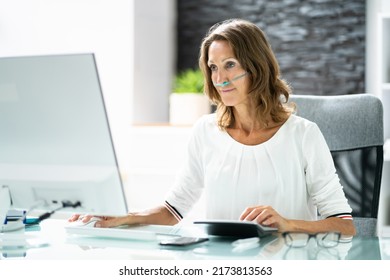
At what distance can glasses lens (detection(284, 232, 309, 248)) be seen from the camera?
121cm

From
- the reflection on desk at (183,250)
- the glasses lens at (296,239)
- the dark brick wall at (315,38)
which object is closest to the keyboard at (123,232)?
the reflection on desk at (183,250)

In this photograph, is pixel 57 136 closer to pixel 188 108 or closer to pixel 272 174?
pixel 272 174

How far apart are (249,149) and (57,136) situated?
0.65 metres

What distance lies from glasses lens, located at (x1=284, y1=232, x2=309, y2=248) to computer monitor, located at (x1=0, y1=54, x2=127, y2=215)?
0.34m

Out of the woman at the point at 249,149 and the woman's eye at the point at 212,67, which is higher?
the woman's eye at the point at 212,67

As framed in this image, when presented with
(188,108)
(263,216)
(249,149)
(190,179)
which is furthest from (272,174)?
(188,108)

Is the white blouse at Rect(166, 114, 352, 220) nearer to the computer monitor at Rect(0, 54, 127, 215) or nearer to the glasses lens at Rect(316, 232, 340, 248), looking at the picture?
→ the glasses lens at Rect(316, 232, 340, 248)

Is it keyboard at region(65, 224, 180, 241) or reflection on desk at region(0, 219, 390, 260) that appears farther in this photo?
keyboard at region(65, 224, 180, 241)

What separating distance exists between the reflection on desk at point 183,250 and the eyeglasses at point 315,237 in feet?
0.04

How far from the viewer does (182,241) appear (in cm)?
122

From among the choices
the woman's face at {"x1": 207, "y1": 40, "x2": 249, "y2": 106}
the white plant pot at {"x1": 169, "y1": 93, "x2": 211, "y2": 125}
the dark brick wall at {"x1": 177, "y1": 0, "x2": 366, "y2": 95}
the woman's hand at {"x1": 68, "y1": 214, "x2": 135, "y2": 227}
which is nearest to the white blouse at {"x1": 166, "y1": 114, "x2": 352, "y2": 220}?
the woman's face at {"x1": 207, "y1": 40, "x2": 249, "y2": 106}

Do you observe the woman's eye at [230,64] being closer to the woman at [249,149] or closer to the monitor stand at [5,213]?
the woman at [249,149]

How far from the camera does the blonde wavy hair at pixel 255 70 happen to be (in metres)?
1.67

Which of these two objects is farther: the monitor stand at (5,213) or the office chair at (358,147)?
the office chair at (358,147)
